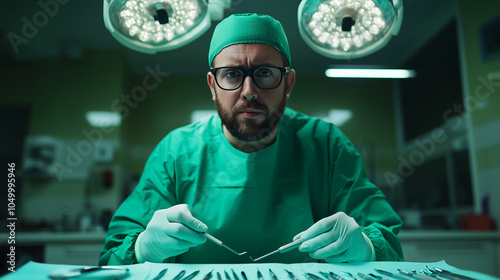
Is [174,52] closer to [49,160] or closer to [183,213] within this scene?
[49,160]

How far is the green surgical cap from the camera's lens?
135 centimetres

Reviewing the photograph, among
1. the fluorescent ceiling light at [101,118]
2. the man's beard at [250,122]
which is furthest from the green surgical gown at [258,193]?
the fluorescent ceiling light at [101,118]

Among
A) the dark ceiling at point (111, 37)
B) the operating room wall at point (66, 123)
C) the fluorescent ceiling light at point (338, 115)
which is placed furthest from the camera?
the fluorescent ceiling light at point (338, 115)

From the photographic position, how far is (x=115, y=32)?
1104 mm

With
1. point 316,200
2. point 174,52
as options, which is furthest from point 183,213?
point 174,52

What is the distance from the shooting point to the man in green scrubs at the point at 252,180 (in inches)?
49.1

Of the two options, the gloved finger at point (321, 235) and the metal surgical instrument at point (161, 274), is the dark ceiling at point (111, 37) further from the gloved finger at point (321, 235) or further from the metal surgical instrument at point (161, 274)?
the metal surgical instrument at point (161, 274)

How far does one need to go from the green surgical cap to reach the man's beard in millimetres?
205

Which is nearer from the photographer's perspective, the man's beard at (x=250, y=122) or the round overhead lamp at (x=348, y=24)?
the round overhead lamp at (x=348, y=24)

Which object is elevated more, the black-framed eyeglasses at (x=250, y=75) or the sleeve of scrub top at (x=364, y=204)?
the black-framed eyeglasses at (x=250, y=75)

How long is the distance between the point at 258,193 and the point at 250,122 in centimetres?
27

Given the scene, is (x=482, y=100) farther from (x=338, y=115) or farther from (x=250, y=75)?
(x=250, y=75)

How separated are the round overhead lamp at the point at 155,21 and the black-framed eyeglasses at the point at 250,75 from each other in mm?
189

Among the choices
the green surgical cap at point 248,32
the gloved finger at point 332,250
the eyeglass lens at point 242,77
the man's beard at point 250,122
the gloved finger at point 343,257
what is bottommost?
the gloved finger at point 343,257
